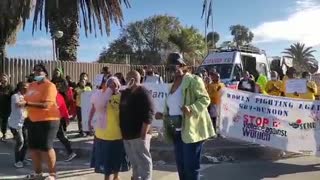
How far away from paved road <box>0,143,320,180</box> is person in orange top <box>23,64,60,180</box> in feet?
2.99

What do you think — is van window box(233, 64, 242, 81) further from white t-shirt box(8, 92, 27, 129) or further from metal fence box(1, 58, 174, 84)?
white t-shirt box(8, 92, 27, 129)

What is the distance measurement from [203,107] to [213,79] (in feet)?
22.0

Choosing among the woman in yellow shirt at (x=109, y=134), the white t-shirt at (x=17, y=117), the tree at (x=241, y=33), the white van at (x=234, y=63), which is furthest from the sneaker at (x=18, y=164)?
the tree at (x=241, y=33)

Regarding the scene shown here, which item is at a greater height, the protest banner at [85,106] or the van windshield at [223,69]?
the van windshield at [223,69]

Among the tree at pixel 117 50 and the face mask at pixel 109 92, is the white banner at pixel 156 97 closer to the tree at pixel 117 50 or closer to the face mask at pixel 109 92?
the face mask at pixel 109 92

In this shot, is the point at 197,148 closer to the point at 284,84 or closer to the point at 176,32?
the point at 284,84

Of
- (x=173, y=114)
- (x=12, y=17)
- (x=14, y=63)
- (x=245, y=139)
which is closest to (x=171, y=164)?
(x=245, y=139)

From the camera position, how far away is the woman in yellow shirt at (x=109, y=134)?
769cm

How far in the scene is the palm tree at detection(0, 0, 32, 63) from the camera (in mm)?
19853

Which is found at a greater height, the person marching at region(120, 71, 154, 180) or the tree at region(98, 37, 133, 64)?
the tree at region(98, 37, 133, 64)

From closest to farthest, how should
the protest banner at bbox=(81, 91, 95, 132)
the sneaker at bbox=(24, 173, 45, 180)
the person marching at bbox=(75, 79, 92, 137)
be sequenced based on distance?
the sneaker at bbox=(24, 173, 45, 180)
the protest banner at bbox=(81, 91, 95, 132)
the person marching at bbox=(75, 79, 92, 137)

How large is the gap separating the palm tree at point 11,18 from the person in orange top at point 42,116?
40.0 ft

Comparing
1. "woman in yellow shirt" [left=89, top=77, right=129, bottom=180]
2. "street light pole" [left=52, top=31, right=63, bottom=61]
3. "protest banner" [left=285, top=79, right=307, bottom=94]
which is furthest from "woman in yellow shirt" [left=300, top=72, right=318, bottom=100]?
"street light pole" [left=52, top=31, right=63, bottom=61]

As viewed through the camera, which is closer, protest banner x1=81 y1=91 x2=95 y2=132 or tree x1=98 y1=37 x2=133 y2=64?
protest banner x1=81 y1=91 x2=95 y2=132
